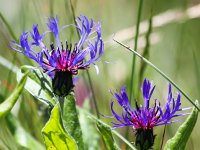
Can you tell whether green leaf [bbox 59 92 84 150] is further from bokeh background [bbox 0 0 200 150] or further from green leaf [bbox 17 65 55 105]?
bokeh background [bbox 0 0 200 150]

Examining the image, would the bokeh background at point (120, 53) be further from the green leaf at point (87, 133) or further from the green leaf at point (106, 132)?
the green leaf at point (106, 132)

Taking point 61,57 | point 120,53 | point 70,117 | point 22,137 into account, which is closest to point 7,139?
point 22,137

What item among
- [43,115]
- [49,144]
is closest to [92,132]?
[43,115]

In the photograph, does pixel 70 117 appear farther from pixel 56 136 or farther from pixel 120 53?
pixel 120 53

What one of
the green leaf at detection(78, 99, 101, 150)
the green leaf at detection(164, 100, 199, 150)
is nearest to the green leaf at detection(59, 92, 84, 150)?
the green leaf at detection(164, 100, 199, 150)

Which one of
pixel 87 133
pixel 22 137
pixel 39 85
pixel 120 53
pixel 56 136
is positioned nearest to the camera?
pixel 56 136

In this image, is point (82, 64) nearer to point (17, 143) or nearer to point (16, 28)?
point (17, 143)
